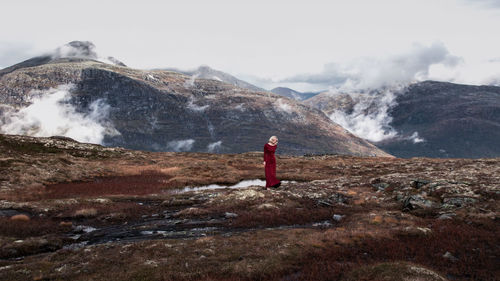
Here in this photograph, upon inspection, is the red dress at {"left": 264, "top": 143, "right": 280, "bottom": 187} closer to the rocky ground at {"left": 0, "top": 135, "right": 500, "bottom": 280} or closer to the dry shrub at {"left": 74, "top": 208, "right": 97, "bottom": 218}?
the rocky ground at {"left": 0, "top": 135, "right": 500, "bottom": 280}

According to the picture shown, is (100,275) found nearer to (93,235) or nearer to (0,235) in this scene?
(93,235)

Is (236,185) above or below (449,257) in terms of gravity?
below

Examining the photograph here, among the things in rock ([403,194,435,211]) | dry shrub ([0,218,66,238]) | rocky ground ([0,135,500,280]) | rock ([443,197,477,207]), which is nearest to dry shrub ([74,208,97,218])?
rocky ground ([0,135,500,280])

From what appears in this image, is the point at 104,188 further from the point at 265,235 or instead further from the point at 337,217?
the point at 337,217

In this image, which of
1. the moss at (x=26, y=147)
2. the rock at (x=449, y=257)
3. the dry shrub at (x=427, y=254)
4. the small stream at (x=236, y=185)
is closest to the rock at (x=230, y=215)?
the dry shrub at (x=427, y=254)

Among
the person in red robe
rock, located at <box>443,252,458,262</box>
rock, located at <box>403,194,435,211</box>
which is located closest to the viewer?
rock, located at <box>443,252,458,262</box>

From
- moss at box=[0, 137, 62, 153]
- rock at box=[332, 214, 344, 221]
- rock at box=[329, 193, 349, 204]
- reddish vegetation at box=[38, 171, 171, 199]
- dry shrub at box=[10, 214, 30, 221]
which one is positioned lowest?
reddish vegetation at box=[38, 171, 171, 199]

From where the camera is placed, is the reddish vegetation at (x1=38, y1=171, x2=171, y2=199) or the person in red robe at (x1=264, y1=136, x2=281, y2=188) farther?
the reddish vegetation at (x1=38, y1=171, x2=171, y2=199)

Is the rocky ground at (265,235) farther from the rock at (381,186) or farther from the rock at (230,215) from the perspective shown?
the rock at (381,186)

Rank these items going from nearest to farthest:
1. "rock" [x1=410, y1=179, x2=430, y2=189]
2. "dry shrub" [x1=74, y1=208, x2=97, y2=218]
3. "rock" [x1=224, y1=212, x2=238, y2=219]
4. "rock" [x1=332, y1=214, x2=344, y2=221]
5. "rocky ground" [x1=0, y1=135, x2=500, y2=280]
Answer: "rocky ground" [x1=0, y1=135, x2=500, y2=280], "rock" [x1=332, y1=214, x2=344, y2=221], "rock" [x1=224, y1=212, x2=238, y2=219], "dry shrub" [x1=74, y1=208, x2=97, y2=218], "rock" [x1=410, y1=179, x2=430, y2=189]

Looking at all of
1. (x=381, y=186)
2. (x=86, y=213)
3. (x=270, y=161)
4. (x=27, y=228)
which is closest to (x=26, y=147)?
(x=86, y=213)

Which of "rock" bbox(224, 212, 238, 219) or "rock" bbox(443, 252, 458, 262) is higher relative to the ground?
"rock" bbox(443, 252, 458, 262)

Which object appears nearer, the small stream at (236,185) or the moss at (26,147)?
the small stream at (236,185)

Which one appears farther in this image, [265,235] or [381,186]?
[381,186]
